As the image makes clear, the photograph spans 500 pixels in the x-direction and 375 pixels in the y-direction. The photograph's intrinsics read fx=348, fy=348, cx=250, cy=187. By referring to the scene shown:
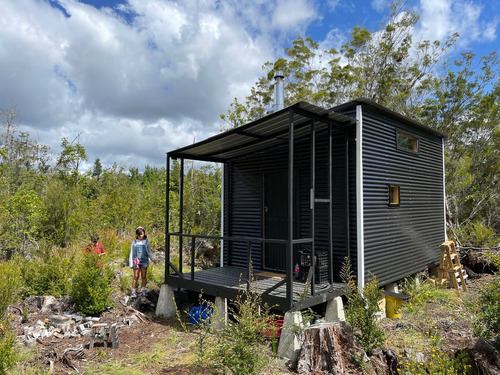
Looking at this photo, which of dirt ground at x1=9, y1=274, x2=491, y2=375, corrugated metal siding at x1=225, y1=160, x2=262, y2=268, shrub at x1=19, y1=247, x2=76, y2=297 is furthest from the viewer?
corrugated metal siding at x1=225, y1=160, x2=262, y2=268

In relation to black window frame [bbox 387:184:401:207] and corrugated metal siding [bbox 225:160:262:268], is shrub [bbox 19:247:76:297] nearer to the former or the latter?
corrugated metal siding [bbox 225:160:262:268]

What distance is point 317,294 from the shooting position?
5246mm

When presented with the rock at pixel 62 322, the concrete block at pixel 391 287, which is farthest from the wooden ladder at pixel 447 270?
the rock at pixel 62 322

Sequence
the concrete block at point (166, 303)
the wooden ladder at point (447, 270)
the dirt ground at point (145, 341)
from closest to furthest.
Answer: the dirt ground at point (145, 341)
the concrete block at point (166, 303)
the wooden ladder at point (447, 270)

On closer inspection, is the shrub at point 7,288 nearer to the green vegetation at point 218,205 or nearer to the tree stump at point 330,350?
the green vegetation at point 218,205

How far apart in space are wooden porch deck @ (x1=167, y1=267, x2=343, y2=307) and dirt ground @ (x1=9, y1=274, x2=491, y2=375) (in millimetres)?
768

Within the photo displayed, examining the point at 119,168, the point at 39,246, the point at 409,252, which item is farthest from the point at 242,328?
the point at 119,168

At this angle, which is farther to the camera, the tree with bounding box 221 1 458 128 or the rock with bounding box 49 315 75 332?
the tree with bounding box 221 1 458 128

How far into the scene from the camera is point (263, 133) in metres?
6.32

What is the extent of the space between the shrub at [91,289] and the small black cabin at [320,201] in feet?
4.14

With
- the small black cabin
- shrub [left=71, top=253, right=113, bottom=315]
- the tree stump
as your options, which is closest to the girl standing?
the small black cabin

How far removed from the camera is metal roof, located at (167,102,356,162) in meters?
5.08

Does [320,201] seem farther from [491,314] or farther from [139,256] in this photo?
[139,256]

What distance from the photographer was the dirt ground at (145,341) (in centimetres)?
438
